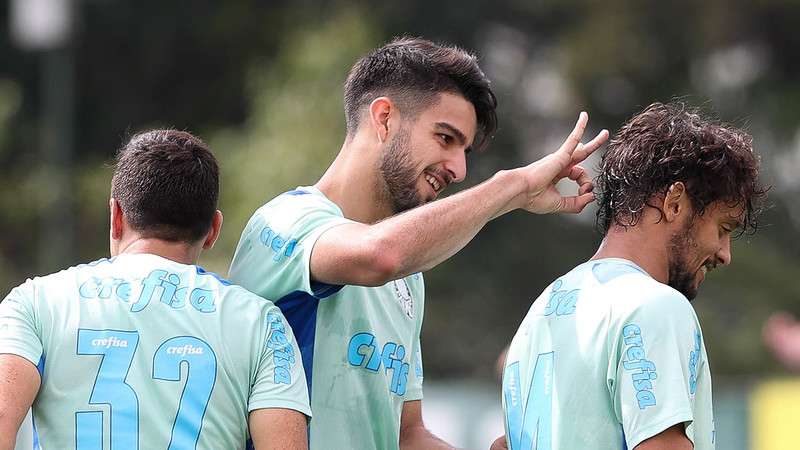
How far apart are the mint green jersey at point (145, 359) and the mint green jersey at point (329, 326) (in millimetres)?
237

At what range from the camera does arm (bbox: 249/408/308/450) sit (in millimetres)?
3855

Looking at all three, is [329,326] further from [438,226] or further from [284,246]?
[438,226]

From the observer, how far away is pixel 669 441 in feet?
11.8

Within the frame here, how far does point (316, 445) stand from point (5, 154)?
73.6 ft

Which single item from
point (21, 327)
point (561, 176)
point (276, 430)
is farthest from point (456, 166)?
point (21, 327)

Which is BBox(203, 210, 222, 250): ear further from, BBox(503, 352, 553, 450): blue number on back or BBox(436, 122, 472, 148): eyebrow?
BBox(503, 352, 553, 450): blue number on back

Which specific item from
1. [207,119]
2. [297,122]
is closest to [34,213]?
[207,119]

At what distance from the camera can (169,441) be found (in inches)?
150

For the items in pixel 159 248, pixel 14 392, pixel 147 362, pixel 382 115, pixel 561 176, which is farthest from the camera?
pixel 382 115

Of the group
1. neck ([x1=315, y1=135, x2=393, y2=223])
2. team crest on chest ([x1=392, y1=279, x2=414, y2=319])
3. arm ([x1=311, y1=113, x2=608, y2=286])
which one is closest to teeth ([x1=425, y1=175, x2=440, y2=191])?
neck ([x1=315, y1=135, x2=393, y2=223])

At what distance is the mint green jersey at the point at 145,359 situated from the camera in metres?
3.80

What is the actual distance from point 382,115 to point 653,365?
141 cm

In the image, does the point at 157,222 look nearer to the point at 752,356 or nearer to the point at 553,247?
the point at 752,356

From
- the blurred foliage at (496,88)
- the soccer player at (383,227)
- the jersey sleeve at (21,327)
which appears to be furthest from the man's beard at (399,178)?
the blurred foliage at (496,88)
